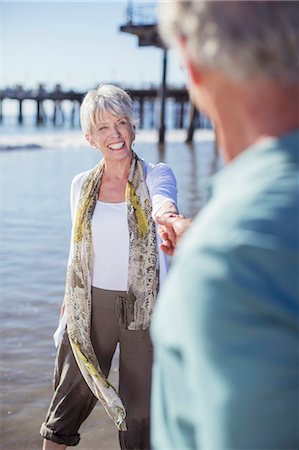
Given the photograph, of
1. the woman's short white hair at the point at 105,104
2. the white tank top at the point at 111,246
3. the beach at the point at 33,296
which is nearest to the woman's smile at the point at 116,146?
the woman's short white hair at the point at 105,104

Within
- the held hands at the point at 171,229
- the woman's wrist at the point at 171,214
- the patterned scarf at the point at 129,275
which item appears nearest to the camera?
the held hands at the point at 171,229

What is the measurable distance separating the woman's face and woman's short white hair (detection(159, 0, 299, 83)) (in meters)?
2.00

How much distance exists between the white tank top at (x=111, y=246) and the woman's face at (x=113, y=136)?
229 millimetres

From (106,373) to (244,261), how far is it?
223cm

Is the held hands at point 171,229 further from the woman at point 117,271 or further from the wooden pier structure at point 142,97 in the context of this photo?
the wooden pier structure at point 142,97

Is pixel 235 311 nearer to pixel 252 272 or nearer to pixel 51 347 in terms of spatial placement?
pixel 252 272

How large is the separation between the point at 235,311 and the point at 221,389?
0.39 ft

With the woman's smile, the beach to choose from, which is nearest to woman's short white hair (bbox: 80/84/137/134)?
the woman's smile

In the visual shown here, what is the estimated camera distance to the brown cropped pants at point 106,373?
3076 mm

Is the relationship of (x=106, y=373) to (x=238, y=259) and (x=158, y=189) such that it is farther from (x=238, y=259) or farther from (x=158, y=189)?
(x=238, y=259)

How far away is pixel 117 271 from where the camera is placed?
122 inches

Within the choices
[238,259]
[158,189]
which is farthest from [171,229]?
[238,259]

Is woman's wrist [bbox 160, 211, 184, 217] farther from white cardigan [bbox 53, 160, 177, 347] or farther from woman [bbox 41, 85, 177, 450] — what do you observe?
woman [bbox 41, 85, 177, 450]

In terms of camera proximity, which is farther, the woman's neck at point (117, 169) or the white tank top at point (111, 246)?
the woman's neck at point (117, 169)
